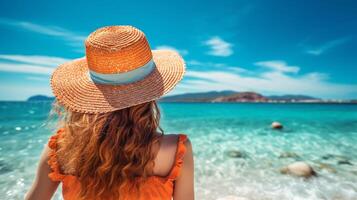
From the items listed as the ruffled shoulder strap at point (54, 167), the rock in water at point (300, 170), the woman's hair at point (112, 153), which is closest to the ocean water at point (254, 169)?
the rock in water at point (300, 170)

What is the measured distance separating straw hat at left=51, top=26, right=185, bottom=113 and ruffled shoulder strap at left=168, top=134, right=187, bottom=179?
0.92 ft

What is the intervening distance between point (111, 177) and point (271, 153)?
311 inches

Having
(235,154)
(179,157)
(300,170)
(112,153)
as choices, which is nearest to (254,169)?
(300,170)

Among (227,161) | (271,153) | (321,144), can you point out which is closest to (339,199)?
(227,161)

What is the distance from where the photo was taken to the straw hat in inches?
52.9

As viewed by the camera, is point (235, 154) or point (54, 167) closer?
point (54, 167)

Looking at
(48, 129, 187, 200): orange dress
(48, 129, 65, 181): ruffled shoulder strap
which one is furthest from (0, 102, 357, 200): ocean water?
(48, 129, 65, 181): ruffled shoulder strap

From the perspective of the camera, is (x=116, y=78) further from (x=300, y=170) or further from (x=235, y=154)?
(x=235, y=154)

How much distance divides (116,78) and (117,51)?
152 millimetres

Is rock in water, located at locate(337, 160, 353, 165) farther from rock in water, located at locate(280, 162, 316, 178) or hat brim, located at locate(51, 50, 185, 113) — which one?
hat brim, located at locate(51, 50, 185, 113)

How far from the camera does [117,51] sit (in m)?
1.39

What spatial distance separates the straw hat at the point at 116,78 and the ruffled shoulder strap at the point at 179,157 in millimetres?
281

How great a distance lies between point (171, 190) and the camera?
1431 millimetres

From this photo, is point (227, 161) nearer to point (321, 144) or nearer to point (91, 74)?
point (321, 144)
